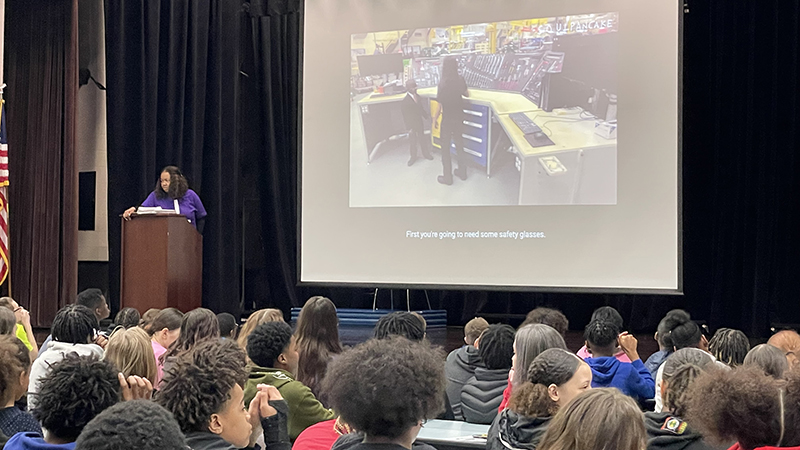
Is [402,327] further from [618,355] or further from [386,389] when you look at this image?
[386,389]

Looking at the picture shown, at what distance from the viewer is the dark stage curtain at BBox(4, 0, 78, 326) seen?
25.1ft

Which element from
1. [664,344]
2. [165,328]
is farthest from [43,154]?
[664,344]

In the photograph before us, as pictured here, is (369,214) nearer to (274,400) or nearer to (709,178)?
(709,178)

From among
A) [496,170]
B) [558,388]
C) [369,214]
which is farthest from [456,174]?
[558,388]

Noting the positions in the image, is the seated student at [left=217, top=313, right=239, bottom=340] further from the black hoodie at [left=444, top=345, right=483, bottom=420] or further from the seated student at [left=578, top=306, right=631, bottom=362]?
the seated student at [left=578, top=306, right=631, bottom=362]

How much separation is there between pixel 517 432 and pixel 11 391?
4.74 ft

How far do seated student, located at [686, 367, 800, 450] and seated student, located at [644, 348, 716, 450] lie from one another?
24 cm

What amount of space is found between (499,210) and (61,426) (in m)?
4.89

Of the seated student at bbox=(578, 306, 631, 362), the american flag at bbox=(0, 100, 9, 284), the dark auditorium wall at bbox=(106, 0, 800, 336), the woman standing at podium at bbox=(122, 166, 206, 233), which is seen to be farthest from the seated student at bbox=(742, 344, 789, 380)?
the american flag at bbox=(0, 100, 9, 284)

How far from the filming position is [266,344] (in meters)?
2.84

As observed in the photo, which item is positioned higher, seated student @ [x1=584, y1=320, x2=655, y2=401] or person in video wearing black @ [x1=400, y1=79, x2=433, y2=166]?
person in video wearing black @ [x1=400, y1=79, x2=433, y2=166]

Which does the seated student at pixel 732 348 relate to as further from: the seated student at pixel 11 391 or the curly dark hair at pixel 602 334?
the seated student at pixel 11 391

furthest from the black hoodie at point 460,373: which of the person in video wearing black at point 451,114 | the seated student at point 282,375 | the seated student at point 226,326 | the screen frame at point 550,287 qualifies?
the person in video wearing black at point 451,114

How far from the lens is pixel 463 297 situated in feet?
26.1
